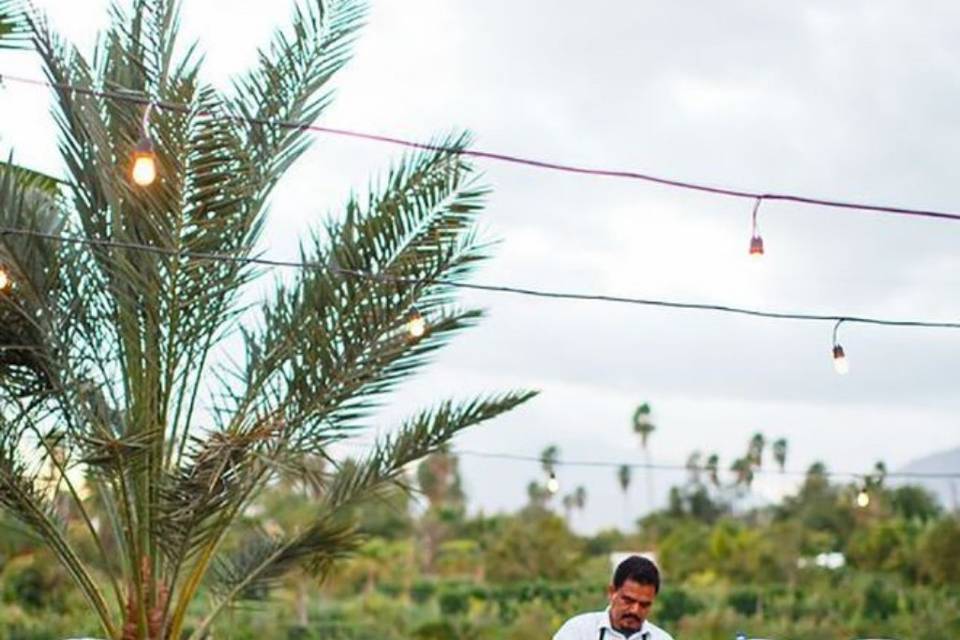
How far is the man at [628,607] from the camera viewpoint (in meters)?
4.30

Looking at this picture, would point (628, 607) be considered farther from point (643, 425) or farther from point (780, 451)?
point (780, 451)

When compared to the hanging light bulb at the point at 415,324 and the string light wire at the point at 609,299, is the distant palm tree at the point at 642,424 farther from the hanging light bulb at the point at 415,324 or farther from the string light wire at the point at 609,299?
the string light wire at the point at 609,299

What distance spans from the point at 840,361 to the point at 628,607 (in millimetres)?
3403

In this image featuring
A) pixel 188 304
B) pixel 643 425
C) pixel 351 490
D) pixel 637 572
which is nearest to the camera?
pixel 637 572

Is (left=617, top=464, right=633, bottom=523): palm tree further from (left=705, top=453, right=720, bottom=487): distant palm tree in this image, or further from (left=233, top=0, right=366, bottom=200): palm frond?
(left=233, top=0, right=366, bottom=200): palm frond

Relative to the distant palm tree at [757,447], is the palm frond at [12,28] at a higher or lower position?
lower

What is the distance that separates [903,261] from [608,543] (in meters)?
32.4

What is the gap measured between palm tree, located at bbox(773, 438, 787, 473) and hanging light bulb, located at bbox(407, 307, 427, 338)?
52052mm

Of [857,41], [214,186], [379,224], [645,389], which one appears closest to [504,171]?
[379,224]

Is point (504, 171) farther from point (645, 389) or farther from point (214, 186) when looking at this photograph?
point (645, 389)

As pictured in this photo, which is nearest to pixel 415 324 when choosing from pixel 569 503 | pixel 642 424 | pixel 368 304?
pixel 368 304

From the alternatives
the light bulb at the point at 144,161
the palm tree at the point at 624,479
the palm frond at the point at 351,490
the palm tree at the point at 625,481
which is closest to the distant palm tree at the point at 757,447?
the palm tree at the point at 625,481

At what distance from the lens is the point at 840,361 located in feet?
24.2

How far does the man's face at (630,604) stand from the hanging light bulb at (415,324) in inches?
150
